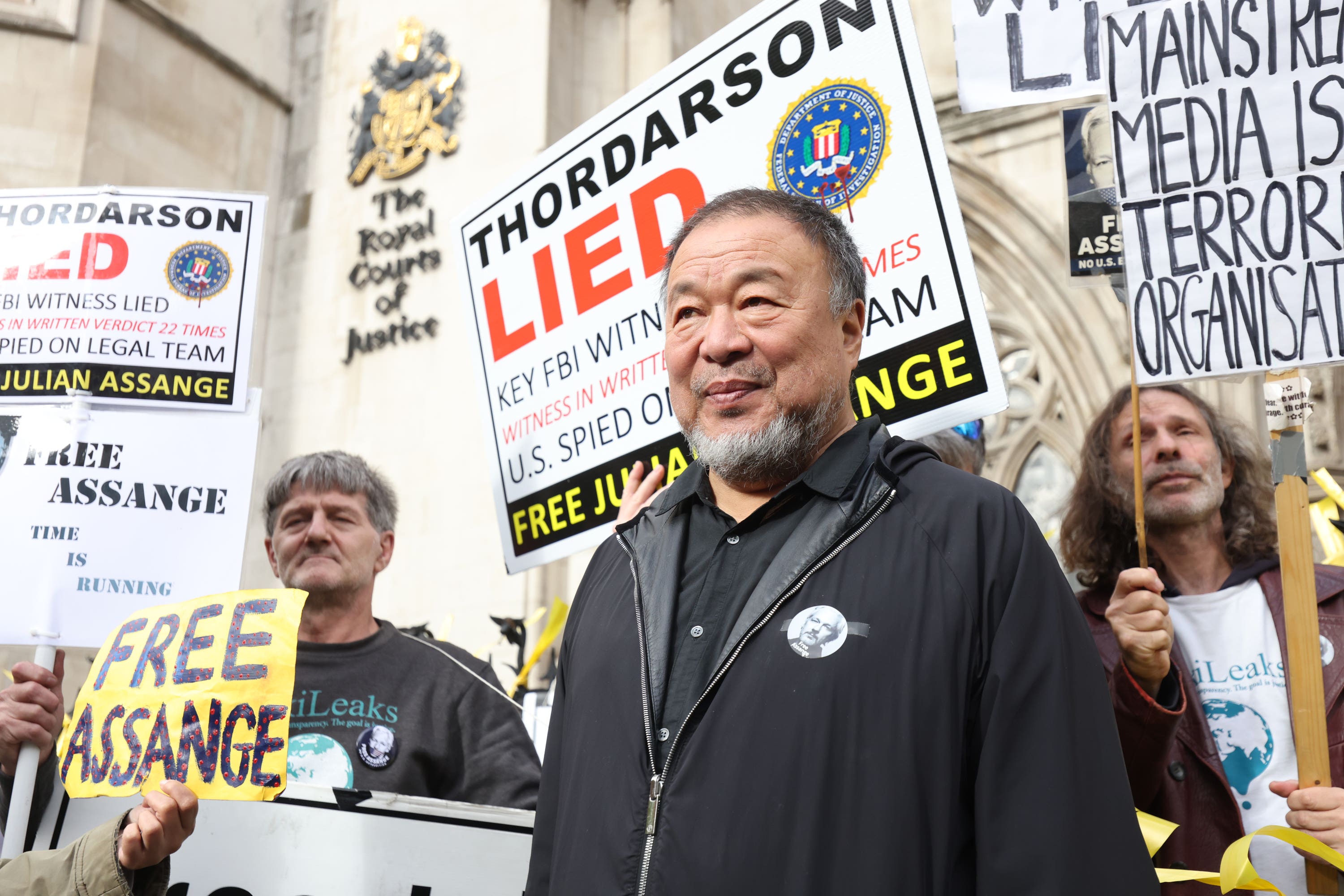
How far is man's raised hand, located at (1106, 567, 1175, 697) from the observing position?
208cm

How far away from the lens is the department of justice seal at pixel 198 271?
3201mm

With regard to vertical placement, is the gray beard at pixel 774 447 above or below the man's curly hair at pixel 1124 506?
below

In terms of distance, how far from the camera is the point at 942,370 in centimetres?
236

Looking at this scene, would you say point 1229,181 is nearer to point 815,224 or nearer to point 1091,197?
point 1091,197

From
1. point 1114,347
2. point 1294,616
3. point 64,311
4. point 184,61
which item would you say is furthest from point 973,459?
point 184,61

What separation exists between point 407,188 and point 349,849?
6414mm

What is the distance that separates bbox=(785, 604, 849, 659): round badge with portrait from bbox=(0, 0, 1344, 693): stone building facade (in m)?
5.39

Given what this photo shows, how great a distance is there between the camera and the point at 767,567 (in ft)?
5.25

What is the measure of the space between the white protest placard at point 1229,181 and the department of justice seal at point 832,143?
474mm

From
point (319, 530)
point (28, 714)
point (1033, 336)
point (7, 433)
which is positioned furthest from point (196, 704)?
point (1033, 336)

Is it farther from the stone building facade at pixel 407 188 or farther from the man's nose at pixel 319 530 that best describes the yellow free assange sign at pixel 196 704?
the stone building facade at pixel 407 188

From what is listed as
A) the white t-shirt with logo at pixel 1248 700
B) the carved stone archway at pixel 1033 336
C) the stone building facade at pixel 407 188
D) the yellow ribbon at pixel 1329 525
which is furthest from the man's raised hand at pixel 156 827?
the carved stone archway at pixel 1033 336

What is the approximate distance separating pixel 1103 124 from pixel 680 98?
964 mm

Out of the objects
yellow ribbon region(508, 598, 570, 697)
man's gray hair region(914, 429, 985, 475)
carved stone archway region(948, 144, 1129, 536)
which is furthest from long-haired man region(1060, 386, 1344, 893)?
carved stone archway region(948, 144, 1129, 536)
